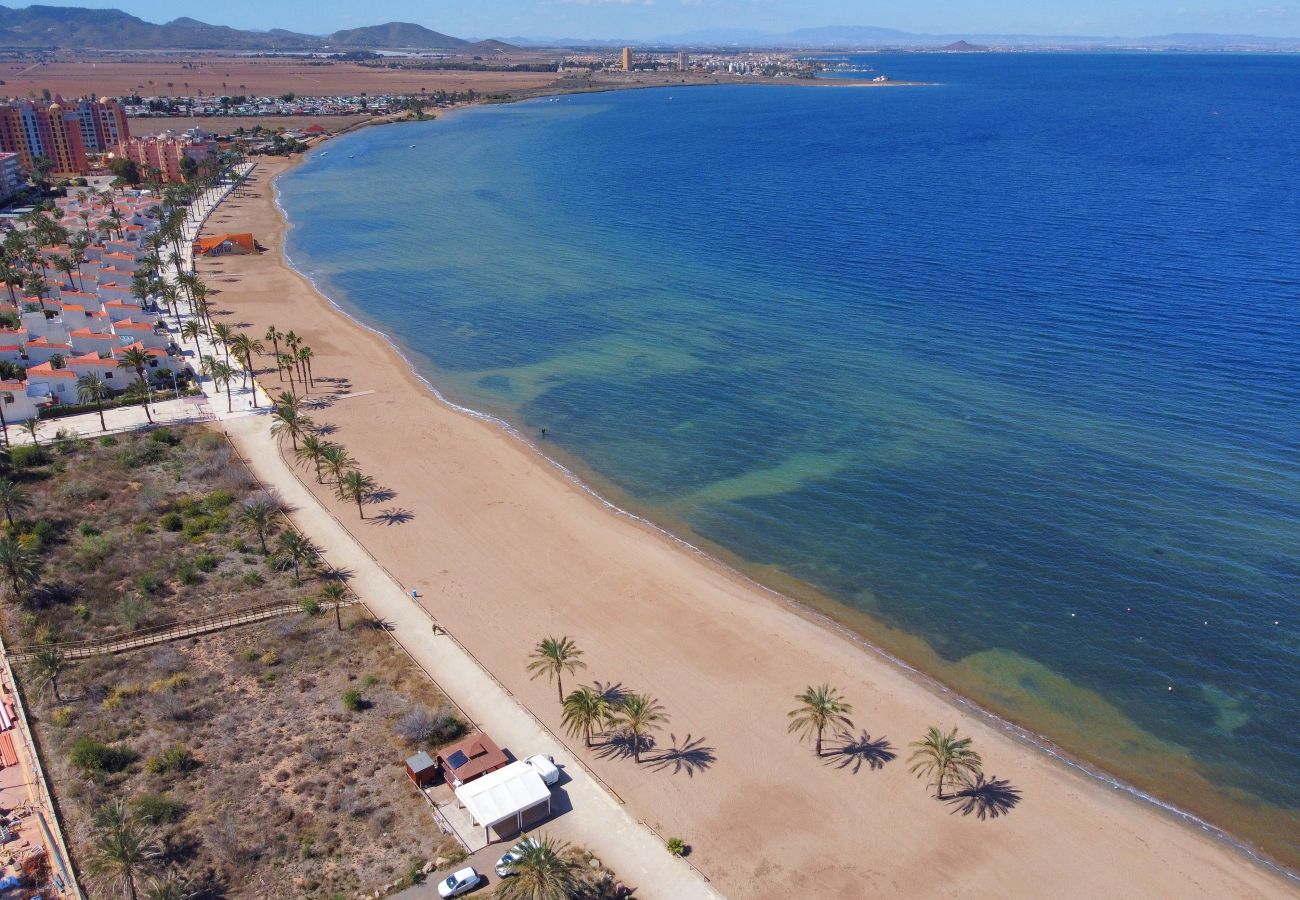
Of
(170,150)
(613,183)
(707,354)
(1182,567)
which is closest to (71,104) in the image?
(170,150)

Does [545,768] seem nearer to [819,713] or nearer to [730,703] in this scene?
[730,703]

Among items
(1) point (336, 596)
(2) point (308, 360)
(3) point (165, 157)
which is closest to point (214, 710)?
(1) point (336, 596)

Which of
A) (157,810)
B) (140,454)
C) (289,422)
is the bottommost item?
(157,810)

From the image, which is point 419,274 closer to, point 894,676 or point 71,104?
point 894,676

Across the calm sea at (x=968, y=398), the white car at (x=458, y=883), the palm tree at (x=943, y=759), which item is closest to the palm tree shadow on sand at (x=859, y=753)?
the palm tree at (x=943, y=759)

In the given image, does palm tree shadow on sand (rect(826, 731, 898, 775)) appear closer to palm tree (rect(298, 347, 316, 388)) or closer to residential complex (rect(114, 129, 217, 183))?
palm tree (rect(298, 347, 316, 388))

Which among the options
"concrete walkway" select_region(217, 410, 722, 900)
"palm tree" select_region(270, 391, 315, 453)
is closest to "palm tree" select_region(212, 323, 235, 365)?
"palm tree" select_region(270, 391, 315, 453)

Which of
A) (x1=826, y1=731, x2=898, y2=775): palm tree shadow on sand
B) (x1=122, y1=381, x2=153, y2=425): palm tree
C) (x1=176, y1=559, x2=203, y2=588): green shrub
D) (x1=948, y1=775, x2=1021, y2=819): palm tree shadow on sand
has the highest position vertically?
(x1=122, y1=381, x2=153, y2=425): palm tree
